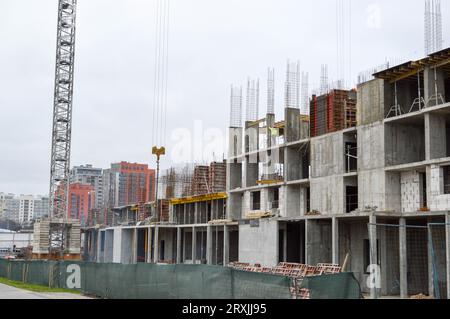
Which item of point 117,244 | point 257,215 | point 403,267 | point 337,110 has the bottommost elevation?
point 403,267

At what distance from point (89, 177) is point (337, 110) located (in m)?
152

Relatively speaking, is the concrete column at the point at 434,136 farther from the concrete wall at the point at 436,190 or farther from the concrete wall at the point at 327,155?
the concrete wall at the point at 327,155

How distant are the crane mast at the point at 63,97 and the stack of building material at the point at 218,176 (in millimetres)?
16705

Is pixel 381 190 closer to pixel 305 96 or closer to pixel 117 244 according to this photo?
pixel 305 96

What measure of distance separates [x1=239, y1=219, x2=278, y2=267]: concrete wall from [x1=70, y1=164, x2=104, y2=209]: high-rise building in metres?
126

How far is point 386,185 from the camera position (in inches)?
1204

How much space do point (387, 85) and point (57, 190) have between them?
41635mm

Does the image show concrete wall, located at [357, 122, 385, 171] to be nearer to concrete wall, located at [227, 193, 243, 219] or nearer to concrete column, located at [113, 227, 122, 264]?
concrete wall, located at [227, 193, 243, 219]

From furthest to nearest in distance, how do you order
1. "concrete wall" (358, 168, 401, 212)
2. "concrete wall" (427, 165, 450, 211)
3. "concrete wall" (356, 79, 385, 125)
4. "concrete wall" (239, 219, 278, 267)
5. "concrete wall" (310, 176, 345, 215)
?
"concrete wall" (239, 219, 278, 267)
"concrete wall" (310, 176, 345, 215)
"concrete wall" (356, 79, 385, 125)
"concrete wall" (358, 168, 401, 212)
"concrete wall" (427, 165, 450, 211)

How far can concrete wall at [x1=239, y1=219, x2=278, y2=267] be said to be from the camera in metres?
37.6

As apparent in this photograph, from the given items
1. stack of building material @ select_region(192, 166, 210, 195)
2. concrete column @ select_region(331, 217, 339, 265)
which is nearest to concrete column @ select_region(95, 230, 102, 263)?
stack of building material @ select_region(192, 166, 210, 195)

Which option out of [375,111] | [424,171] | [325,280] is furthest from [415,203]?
[325,280]

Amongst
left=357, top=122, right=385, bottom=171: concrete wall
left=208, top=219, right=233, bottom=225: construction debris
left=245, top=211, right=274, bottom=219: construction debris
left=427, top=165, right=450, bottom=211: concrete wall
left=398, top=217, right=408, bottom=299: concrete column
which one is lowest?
left=398, top=217, right=408, bottom=299: concrete column

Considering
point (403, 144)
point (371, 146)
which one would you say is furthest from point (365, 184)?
point (403, 144)
